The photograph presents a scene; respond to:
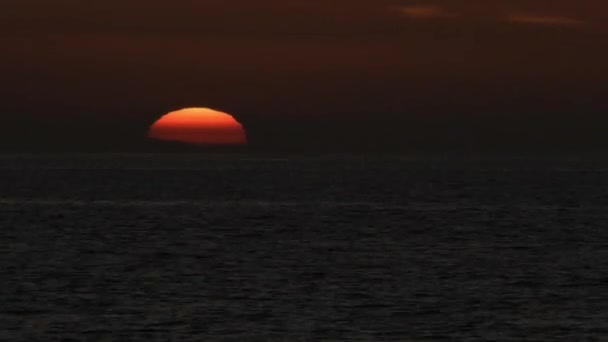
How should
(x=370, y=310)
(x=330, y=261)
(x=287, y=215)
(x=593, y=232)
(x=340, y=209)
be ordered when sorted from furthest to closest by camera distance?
(x=340, y=209) < (x=287, y=215) < (x=593, y=232) < (x=330, y=261) < (x=370, y=310)

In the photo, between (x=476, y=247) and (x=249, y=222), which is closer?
(x=476, y=247)

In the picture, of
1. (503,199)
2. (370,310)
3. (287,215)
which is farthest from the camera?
(503,199)

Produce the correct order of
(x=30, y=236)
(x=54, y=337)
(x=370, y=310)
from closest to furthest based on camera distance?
1. (x=54, y=337)
2. (x=370, y=310)
3. (x=30, y=236)

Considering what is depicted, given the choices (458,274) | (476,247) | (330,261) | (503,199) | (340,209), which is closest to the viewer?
(458,274)

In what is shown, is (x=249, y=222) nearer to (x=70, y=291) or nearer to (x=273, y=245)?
(x=273, y=245)

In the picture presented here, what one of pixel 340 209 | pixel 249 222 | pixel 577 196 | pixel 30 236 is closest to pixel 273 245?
pixel 30 236

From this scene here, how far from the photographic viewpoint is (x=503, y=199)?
113875mm

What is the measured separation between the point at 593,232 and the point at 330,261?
2376cm

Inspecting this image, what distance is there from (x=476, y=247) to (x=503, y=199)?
62519 mm

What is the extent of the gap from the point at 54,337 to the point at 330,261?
743 inches

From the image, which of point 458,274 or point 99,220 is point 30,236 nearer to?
point 99,220

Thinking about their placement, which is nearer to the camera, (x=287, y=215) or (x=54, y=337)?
(x=54, y=337)

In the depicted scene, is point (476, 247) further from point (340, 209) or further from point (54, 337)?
point (340, 209)

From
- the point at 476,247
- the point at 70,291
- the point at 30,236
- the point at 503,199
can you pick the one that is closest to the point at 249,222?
the point at 30,236
